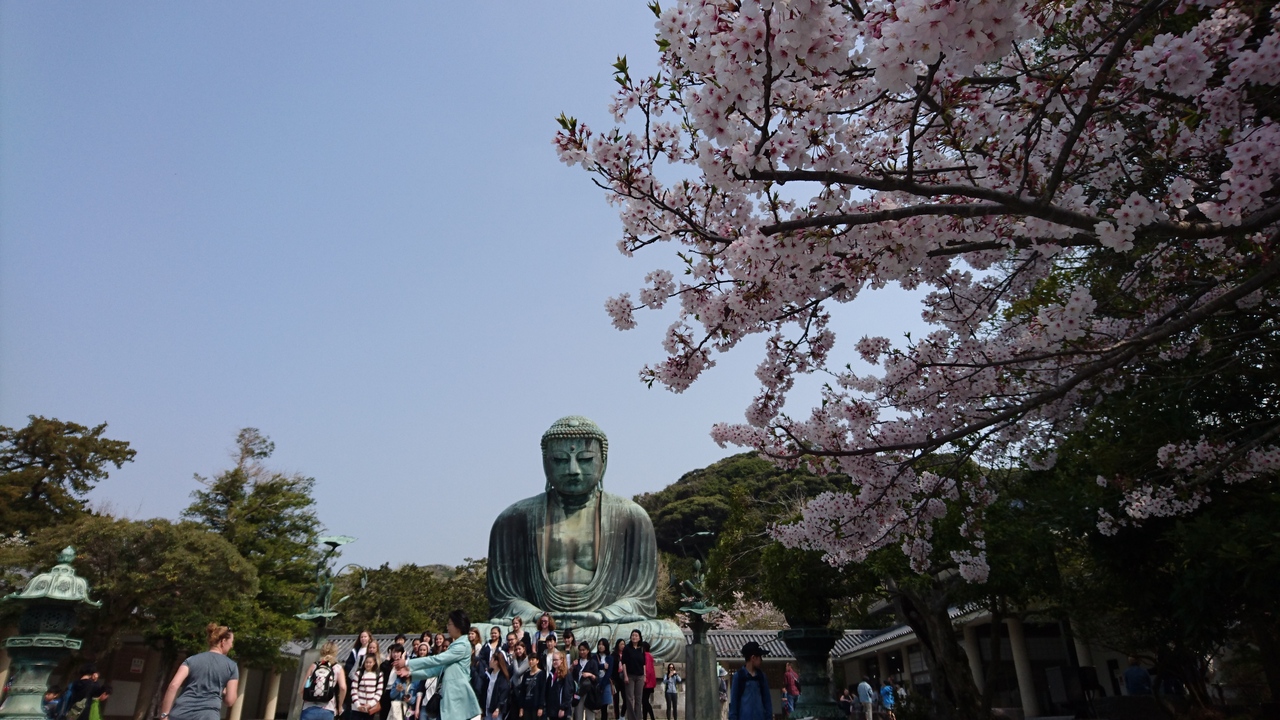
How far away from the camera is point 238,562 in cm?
1816

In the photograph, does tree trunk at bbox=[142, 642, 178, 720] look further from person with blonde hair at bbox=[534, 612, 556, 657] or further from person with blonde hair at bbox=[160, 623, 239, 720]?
person with blonde hair at bbox=[160, 623, 239, 720]

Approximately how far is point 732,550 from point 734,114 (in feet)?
37.8

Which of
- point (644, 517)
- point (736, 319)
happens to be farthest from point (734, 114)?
point (644, 517)

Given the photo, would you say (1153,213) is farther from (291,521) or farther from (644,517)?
(291,521)

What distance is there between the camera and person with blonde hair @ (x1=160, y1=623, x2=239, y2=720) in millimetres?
5141

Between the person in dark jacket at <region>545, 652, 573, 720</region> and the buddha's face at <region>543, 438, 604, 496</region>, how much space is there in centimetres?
603

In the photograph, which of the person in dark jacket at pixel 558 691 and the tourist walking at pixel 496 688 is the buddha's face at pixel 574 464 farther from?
the tourist walking at pixel 496 688

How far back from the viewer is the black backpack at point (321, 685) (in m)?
6.15

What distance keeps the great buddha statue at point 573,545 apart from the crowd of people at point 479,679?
2847 millimetres

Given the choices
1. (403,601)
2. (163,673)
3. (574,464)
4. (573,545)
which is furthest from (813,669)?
(403,601)

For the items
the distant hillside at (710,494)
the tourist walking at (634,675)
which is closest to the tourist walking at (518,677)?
the tourist walking at (634,675)

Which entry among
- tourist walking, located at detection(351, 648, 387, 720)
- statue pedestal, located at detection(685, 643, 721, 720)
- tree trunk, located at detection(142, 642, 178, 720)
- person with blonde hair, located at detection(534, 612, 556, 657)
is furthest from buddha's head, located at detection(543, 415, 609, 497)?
tree trunk, located at detection(142, 642, 178, 720)

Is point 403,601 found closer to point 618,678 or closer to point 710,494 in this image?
point 710,494

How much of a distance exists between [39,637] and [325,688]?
17.4 ft
